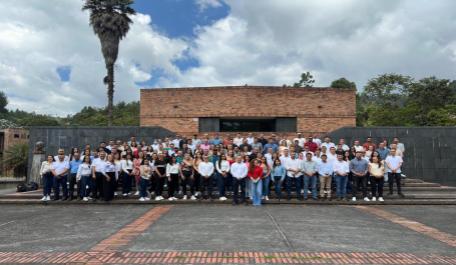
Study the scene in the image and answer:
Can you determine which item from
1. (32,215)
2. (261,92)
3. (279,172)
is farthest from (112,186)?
(261,92)

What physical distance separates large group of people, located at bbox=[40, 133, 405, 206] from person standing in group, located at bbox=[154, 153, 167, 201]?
0.03 m

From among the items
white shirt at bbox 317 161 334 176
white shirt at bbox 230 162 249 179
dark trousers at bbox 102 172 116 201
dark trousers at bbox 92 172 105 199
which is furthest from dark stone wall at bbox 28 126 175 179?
white shirt at bbox 317 161 334 176

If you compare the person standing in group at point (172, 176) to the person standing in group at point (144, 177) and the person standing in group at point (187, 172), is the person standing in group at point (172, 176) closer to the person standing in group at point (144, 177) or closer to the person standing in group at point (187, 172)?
the person standing in group at point (187, 172)

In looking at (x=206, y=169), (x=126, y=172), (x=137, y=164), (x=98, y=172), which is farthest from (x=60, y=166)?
(x=206, y=169)

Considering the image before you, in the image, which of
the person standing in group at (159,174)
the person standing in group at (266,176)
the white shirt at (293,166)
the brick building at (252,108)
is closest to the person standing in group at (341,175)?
the white shirt at (293,166)

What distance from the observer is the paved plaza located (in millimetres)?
6270

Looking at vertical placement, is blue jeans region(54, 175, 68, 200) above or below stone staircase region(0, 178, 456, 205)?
above

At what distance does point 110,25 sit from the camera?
2745 cm

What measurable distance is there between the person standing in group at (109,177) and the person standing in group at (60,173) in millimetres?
1274

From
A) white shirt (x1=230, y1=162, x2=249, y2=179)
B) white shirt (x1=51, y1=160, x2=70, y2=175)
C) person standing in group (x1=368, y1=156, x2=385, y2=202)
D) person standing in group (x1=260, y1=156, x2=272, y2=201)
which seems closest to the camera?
white shirt (x1=230, y1=162, x2=249, y2=179)

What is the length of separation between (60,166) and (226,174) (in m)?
5.11

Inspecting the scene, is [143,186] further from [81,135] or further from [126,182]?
[81,135]

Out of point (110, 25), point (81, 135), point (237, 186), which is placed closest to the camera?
point (237, 186)

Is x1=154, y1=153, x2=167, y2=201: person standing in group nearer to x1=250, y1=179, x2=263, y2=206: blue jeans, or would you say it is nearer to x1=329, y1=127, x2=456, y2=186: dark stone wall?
x1=250, y1=179, x2=263, y2=206: blue jeans
